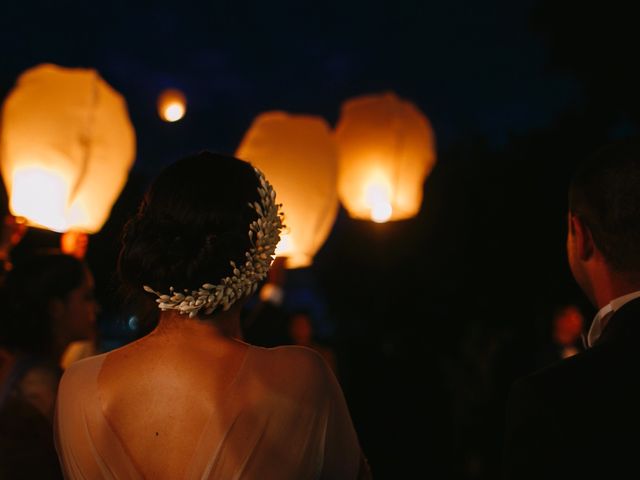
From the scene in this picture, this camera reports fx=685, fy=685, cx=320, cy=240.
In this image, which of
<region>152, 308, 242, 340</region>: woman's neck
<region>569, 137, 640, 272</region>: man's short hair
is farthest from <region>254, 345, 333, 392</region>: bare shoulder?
<region>569, 137, 640, 272</region>: man's short hair

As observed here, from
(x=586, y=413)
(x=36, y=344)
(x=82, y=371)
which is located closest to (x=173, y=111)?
(x=36, y=344)

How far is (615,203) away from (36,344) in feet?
8.26

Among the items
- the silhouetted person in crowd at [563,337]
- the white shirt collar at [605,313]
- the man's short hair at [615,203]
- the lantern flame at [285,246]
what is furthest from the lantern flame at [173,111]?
the white shirt collar at [605,313]

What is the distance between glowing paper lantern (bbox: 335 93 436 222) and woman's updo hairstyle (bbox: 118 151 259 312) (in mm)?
3782

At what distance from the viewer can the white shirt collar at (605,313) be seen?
1881mm

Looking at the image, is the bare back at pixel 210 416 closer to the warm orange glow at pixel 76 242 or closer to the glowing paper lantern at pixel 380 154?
the warm orange glow at pixel 76 242

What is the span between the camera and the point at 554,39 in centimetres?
1320

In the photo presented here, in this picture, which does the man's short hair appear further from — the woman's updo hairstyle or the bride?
the woman's updo hairstyle

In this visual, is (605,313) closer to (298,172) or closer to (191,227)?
(191,227)

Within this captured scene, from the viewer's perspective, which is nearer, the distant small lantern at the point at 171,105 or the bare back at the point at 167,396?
the bare back at the point at 167,396

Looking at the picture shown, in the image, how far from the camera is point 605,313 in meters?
1.92

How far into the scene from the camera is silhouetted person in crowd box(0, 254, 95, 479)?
2805mm

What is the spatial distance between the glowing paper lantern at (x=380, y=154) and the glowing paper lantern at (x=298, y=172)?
0.89 metres

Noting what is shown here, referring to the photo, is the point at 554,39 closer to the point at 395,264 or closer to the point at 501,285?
the point at 501,285
